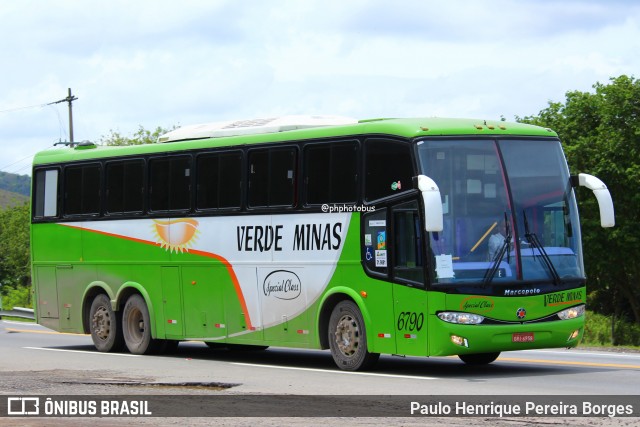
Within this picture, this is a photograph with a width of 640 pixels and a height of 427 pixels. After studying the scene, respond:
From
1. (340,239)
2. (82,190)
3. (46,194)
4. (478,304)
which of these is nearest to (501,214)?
(478,304)

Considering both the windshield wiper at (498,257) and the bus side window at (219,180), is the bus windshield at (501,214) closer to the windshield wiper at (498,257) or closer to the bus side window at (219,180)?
the windshield wiper at (498,257)

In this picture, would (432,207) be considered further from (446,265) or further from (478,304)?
(478,304)

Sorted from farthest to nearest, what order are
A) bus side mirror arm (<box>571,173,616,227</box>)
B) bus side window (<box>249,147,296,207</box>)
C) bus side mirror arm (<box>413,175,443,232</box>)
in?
1. bus side window (<box>249,147,296,207</box>)
2. bus side mirror arm (<box>571,173,616,227</box>)
3. bus side mirror arm (<box>413,175,443,232</box>)

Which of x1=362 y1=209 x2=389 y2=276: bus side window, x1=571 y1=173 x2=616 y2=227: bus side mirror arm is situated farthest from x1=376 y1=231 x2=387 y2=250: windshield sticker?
x1=571 y1=173 x2=616 y2=227: bus side mirror arm

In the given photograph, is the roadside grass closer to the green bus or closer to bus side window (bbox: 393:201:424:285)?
the green bus

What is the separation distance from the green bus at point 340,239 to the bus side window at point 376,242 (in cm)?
2

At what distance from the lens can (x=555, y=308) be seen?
17250 millimetres

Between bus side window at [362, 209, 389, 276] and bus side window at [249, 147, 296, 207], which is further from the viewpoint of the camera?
bus side window at [249, 147, 296, 207]

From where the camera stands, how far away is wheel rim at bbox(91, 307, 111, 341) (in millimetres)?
23281

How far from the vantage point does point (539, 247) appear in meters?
17.1

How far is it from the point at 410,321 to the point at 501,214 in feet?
5.94

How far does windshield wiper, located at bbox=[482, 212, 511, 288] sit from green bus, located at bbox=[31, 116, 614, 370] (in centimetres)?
1

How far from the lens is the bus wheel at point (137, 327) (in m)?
22.5

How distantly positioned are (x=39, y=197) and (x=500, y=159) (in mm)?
10850
